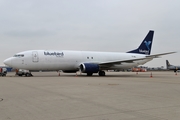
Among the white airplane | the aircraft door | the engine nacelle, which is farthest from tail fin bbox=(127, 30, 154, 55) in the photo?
the aircraft door

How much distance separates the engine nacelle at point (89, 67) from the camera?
84.5ft

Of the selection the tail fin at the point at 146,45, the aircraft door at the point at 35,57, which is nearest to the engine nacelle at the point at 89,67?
the aircraft door at the point at 35,57

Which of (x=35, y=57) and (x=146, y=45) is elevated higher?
(x=146, y=45)

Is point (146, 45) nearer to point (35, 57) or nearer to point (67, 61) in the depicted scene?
point (67, 61)

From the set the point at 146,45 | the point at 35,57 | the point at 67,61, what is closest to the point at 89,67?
the point at 67,61

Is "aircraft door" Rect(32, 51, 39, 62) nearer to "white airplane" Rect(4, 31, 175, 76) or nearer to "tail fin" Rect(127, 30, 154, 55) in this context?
"white airplane" Rect(4, 31, 175, 76)

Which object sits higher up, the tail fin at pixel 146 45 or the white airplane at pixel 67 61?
the tail fin at pixel 146 45

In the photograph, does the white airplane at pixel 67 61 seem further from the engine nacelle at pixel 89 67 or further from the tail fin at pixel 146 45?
the tail fin at pixel 146 45

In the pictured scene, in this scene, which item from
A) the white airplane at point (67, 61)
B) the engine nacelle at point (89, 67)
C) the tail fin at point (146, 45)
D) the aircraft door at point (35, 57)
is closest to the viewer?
the white airplane at point (67, 61)

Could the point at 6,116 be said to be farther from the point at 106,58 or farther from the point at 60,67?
the point at 106,58

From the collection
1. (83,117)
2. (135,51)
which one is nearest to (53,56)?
(135,51)

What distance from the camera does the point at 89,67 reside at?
25922 mm

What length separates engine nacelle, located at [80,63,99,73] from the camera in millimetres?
25766

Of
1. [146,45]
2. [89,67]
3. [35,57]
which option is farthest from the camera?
[146,45]
